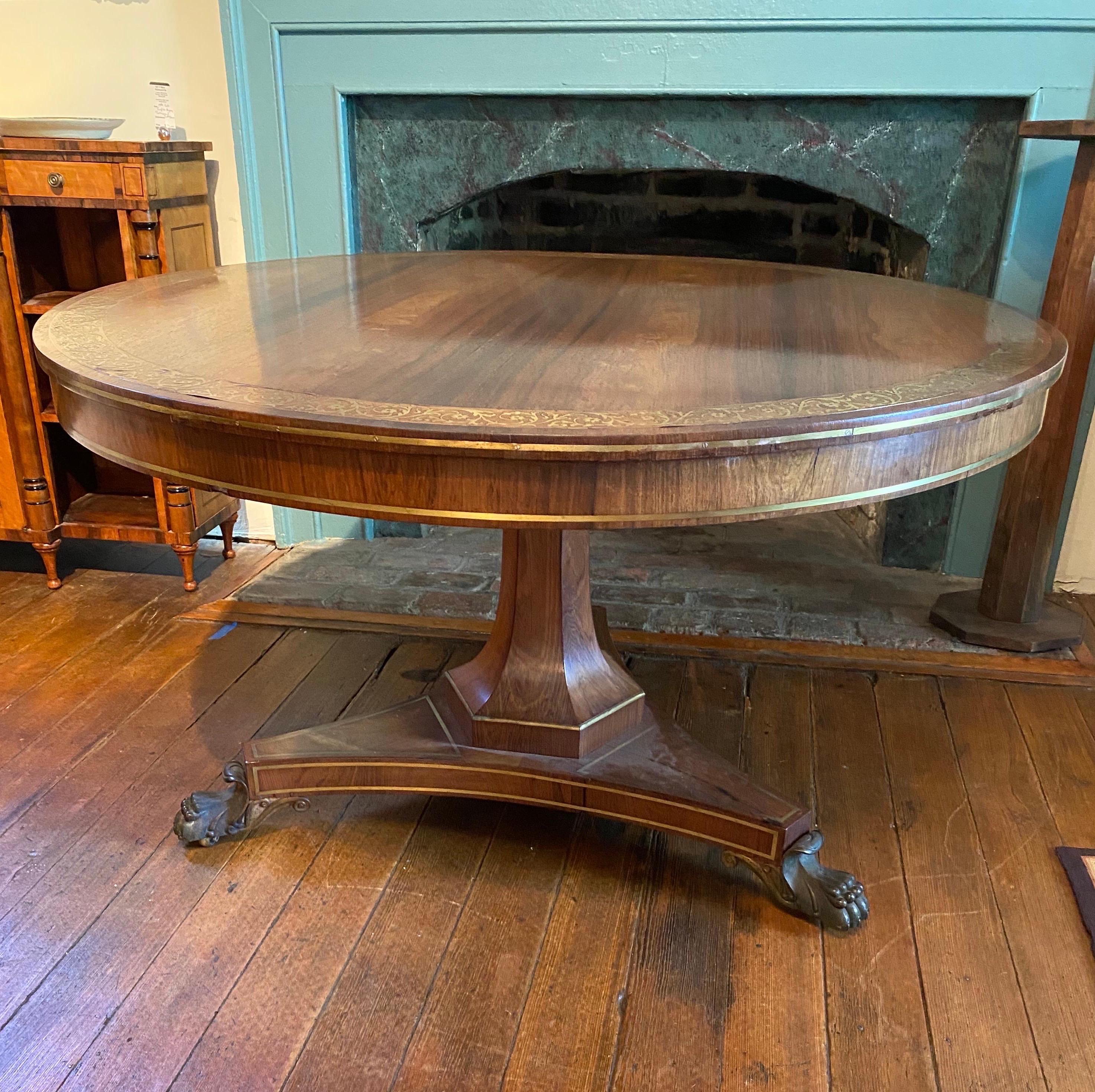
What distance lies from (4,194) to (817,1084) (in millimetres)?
2418

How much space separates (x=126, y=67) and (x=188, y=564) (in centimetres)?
129

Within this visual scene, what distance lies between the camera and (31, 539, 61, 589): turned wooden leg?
262 cm

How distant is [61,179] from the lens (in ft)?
7.45

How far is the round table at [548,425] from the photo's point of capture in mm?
980

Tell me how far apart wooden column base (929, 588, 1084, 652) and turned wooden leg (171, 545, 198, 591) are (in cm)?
188

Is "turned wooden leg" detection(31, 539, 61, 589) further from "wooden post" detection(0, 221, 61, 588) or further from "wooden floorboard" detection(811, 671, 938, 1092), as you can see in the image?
"wooden floorboard" detection(811, 671, 938, 1092)

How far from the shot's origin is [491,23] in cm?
238

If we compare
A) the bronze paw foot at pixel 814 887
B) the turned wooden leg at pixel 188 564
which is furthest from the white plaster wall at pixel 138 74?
the bronze paw foot at pixel 814 887

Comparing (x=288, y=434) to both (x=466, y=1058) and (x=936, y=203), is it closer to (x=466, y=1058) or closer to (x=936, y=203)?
(x=466, y=1058)

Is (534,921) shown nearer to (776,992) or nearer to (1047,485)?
(776,992)

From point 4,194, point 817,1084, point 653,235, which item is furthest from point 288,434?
point 653,235

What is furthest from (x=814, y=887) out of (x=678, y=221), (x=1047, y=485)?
(x=678, y=221)

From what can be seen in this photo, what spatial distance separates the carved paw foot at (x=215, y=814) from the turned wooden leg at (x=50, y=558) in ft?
3.92

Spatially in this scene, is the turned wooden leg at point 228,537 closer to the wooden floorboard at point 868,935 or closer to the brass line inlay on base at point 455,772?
the brass line inlay on base at point 455,772
